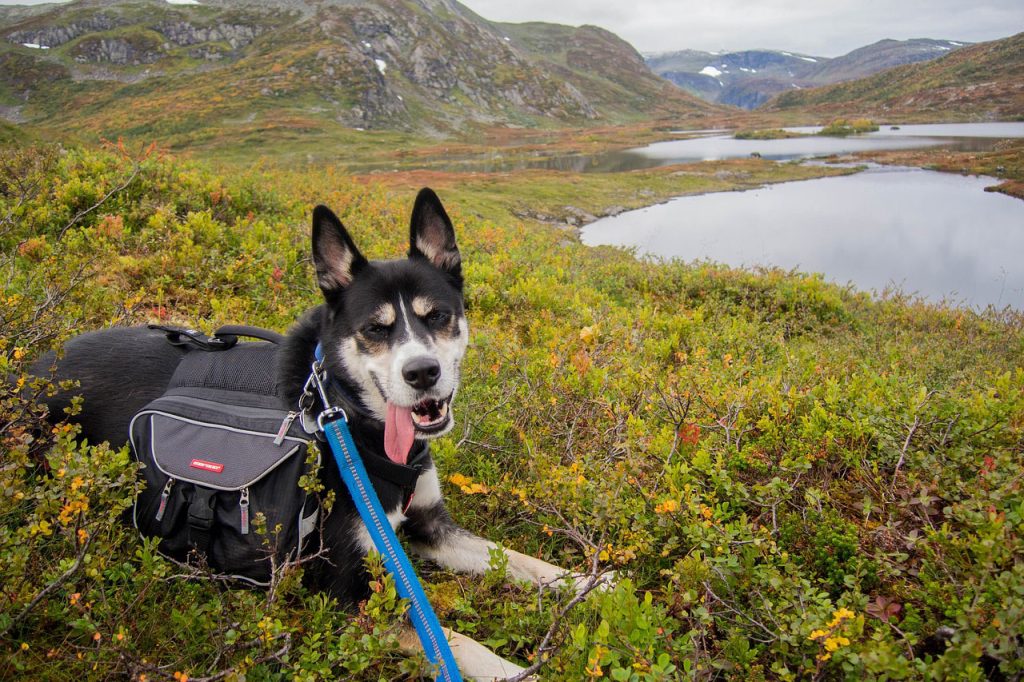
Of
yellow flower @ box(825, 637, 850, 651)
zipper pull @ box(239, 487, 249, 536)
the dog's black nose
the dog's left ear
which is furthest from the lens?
the dog's left ear

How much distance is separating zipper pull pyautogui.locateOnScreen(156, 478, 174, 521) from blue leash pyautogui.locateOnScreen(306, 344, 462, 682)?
1044mm

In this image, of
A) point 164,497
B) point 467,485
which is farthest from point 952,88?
point 164,497

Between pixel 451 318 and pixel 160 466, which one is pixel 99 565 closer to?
pixel 160 466

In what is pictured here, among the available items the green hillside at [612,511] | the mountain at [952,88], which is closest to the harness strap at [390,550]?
the green hillside at [612,511]

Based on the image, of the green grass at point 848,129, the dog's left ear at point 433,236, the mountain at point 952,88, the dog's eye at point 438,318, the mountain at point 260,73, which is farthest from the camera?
the mountain at point 952,88

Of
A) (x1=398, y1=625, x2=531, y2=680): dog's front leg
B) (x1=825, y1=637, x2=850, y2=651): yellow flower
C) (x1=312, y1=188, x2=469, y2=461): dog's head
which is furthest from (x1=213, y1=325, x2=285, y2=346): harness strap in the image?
(x1=825, y1=637, x2=850, y2=651): yellow flower

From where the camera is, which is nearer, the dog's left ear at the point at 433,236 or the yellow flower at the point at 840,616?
the yellow flower at the point at 840,616

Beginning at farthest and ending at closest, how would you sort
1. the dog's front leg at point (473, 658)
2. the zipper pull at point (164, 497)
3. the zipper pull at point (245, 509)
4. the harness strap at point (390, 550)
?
1. the zipper pull at point (164, 497)
2. the zipper pull at point (245, 509)
3. the dog's front leg at point (473, 658)
4. the harness strap at point (390, 550)

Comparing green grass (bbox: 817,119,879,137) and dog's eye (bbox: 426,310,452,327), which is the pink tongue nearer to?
dog's eye (bbox: 426,310,452,327)

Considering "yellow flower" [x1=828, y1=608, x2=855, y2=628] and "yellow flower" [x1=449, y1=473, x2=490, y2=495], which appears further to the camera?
"yellow flower" [x1=449, y1=473, x2=490, y2=495]

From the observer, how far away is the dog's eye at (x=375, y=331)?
3805 millimetres

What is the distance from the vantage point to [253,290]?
771 centimetres

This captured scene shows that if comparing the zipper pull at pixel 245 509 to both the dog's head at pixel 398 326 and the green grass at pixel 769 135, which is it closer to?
the dog's head at pixel 398 326

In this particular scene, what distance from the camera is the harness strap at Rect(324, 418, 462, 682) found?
2775mm
